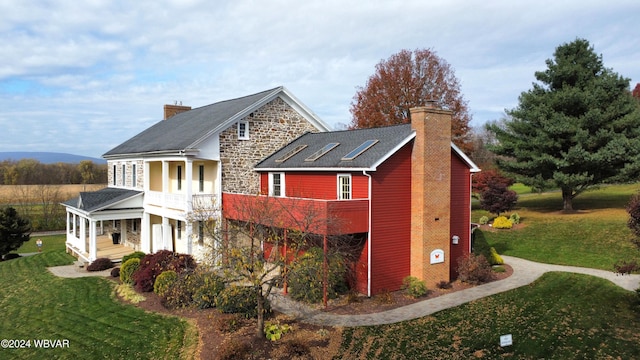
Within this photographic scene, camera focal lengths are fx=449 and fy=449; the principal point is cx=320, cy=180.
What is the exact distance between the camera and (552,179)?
99.4 feet

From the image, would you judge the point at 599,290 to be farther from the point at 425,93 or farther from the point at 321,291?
the point at 425,93

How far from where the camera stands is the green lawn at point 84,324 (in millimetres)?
14477

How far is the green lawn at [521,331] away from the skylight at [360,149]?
7271 mm

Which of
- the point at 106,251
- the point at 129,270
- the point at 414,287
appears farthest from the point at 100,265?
the point at 414,287

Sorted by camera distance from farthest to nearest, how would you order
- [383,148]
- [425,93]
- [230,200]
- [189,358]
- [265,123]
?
[425,93] < [265,123] < [230,200] < [383,148] < [189,358]

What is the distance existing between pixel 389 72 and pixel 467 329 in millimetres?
29659

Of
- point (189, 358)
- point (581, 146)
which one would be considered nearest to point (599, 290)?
point (581, 146)

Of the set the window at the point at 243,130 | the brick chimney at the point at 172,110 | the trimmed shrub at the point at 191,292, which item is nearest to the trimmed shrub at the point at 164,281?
the trimmed shrub at the point at 191,292

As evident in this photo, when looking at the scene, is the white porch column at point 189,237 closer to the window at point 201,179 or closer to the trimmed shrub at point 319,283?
the window at point 201,179

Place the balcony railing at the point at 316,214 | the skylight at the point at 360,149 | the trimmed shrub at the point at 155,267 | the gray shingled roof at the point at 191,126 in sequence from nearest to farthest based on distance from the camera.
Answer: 1. the balcony railing at the point at 316,214
2. the skylight at the point at 360,149
3. the trimmed shrub at the point at 155,267
4. the gray shingled roof at the point at 191,126

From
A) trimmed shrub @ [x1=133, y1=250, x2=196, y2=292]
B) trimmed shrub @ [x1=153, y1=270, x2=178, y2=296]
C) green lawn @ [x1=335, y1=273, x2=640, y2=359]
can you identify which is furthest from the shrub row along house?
green lawn @ [x1=335, y1=273, x2=640, y2=359]

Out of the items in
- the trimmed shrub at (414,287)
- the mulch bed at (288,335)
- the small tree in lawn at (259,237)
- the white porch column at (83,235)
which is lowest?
the mulch bed at (288,335)

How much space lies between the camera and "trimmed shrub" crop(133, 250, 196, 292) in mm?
19906

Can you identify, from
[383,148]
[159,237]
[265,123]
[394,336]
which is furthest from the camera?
[159,237]
